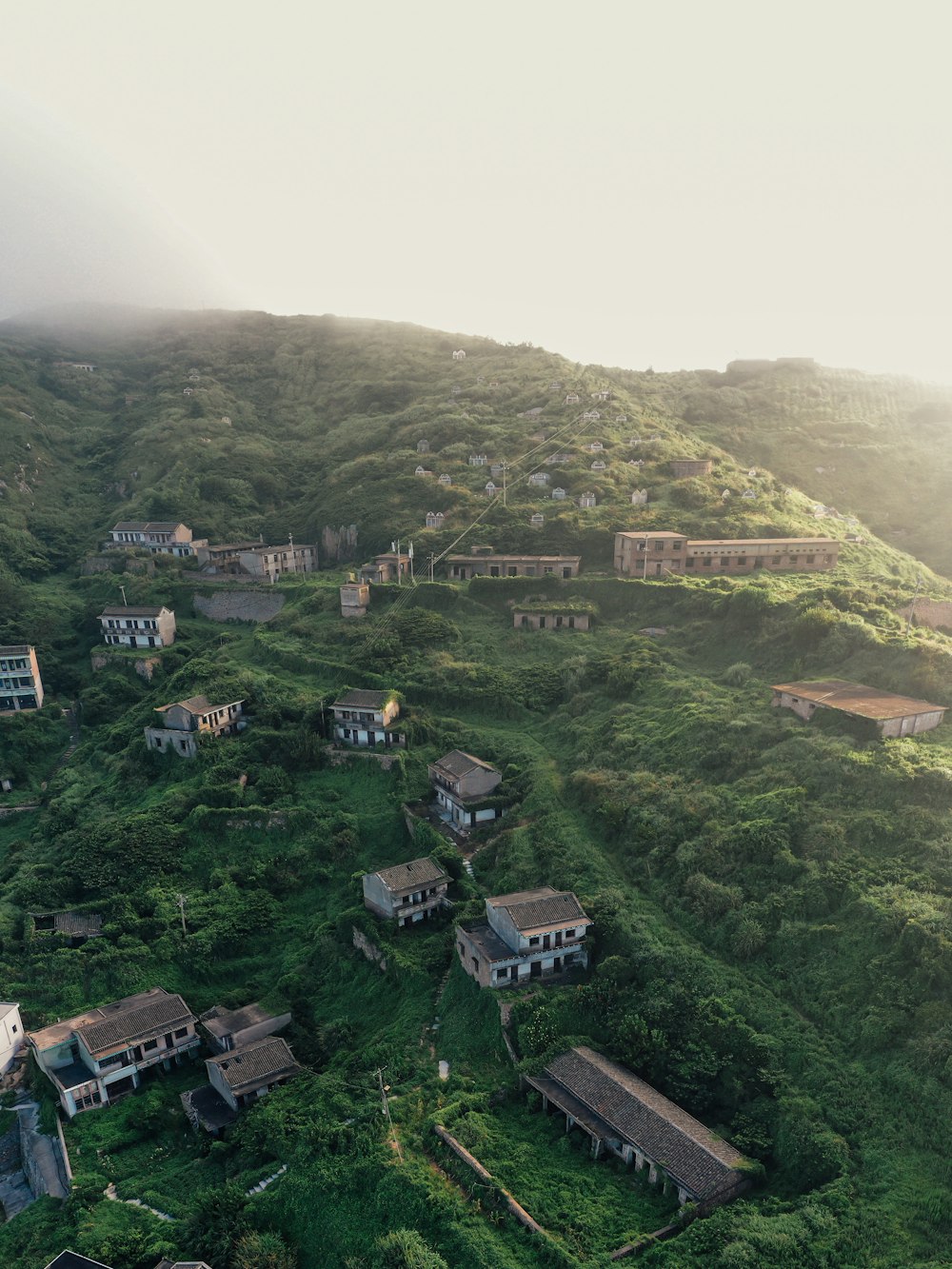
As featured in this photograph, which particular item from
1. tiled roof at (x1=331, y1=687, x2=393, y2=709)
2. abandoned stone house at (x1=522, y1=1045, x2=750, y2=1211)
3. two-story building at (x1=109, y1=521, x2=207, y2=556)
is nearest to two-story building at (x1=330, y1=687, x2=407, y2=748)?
tiled roof at (x1=331, y1=687, x2=393, y2=709)

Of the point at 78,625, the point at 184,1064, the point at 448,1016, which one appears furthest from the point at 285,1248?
the point at 78,625

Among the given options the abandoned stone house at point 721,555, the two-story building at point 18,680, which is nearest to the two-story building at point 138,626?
the two-story building at point 18,680

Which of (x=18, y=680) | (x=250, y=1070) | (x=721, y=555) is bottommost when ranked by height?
(x=250, y=1070)

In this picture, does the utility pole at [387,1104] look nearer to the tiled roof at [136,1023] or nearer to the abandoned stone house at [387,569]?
the tiled roof at [136,1023]

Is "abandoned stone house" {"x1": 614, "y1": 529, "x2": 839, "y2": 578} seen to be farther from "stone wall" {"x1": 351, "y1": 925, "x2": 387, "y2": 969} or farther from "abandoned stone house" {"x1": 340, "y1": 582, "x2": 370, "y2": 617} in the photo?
"stone wall" {"x1": 351, "y1": 925, "x2": 387, "y2": 969}

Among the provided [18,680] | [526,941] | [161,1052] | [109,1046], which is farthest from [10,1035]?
[18,680]

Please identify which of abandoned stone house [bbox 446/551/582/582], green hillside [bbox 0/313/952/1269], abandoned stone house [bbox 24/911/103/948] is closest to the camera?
green hillside [bbox 0/313/952/1269]

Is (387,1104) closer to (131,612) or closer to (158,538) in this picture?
(131,612)
